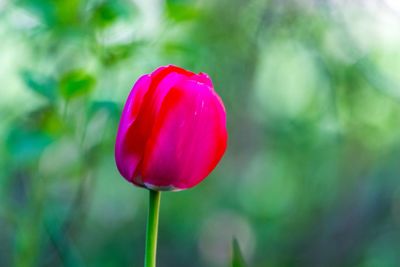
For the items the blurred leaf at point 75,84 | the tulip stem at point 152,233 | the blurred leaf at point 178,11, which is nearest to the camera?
the tulip stem at point 152,233

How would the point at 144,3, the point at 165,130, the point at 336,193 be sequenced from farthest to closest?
the point at 336,193, the point at 144,3, the point at 165,130

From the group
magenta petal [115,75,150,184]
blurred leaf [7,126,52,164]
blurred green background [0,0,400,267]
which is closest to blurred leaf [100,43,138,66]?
blurred green background [0,0,400,267]

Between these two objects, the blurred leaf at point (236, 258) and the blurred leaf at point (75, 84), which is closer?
the blurred leaf at point (236, 258)

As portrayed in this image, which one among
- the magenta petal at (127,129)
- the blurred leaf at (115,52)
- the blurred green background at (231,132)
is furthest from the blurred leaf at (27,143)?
the magenta petal at (127,129)

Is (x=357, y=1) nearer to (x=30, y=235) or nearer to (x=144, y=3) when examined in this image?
(x=144, y=3)

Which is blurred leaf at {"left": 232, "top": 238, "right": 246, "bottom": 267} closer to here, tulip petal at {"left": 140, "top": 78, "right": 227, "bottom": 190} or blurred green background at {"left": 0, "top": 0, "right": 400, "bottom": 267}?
tulip petal at {"left": 140, "top": 78, "right": 227, "bottom": 190}

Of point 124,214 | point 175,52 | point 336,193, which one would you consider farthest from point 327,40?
point 124,214

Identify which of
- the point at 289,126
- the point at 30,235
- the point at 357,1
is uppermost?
the point at 357,1

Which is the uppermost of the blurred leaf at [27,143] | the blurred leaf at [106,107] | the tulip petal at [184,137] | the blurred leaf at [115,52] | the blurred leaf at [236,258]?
the blurred leaf at [115,52]

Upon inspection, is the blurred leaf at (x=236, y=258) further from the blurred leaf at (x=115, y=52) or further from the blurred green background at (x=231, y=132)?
the blurred leaf at (x=115, y=52)
